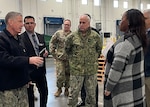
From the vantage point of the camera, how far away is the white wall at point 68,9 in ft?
44.5

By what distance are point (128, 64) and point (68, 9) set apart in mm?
14264

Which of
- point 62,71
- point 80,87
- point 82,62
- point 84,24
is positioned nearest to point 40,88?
point 80,87

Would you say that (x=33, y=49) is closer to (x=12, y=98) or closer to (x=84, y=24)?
(x=84, y=24)

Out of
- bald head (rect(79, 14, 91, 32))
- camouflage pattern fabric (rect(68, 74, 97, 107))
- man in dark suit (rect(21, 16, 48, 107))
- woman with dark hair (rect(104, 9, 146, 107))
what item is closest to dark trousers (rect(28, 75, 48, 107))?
man in dark suit (rect(21, 16, 48, 107))

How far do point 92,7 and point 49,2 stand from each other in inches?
146

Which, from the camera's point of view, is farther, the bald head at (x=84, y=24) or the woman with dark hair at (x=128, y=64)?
the bald head at (x=84, y=24)

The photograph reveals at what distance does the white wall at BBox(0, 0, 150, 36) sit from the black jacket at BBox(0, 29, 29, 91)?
11.4 m

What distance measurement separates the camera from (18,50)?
2.47 meters

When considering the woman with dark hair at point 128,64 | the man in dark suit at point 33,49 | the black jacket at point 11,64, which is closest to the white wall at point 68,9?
the man in dark suit at point 33,49

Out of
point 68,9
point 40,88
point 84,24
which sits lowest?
point 40,88

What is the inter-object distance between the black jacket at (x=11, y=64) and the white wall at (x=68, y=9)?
447 inches

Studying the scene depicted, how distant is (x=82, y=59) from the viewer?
3.61 m

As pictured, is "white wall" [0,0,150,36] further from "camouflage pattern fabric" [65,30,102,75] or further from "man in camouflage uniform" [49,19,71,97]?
"camouflage pattern fabric" [65,30,102,75]

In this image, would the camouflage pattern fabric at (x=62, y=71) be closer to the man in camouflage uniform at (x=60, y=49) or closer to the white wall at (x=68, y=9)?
the man in camouflage uniform at (x=60, y=49)
